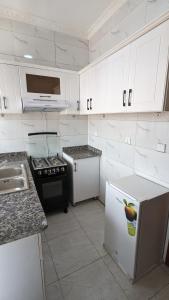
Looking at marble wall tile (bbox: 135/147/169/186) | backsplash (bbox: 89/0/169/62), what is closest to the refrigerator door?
marble wall tile (bbox: 135/147/169/186)

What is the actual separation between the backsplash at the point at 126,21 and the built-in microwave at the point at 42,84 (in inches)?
30.4

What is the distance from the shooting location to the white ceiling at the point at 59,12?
1828mm

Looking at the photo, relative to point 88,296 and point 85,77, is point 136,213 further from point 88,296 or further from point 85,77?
point 85,77

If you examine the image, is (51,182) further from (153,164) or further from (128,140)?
(153,164)

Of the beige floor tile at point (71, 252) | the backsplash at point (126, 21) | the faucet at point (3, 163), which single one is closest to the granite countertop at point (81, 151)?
the faucet at point (3, 163)

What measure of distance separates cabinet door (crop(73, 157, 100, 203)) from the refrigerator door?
0.88 m

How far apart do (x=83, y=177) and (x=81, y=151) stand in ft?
1.59

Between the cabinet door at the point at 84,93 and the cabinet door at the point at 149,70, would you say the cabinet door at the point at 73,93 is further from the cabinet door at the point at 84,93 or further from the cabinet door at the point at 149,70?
the cabinet door at the point at 149,70

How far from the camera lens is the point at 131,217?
131cm

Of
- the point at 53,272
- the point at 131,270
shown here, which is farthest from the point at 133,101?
the point at 53,272

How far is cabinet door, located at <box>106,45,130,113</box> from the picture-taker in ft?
4.91

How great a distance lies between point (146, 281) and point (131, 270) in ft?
0.64

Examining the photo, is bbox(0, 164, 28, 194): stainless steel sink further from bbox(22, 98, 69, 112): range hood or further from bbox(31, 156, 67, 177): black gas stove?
bbox(22, 98, 69, 112): range hood

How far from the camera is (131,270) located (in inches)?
55.2
